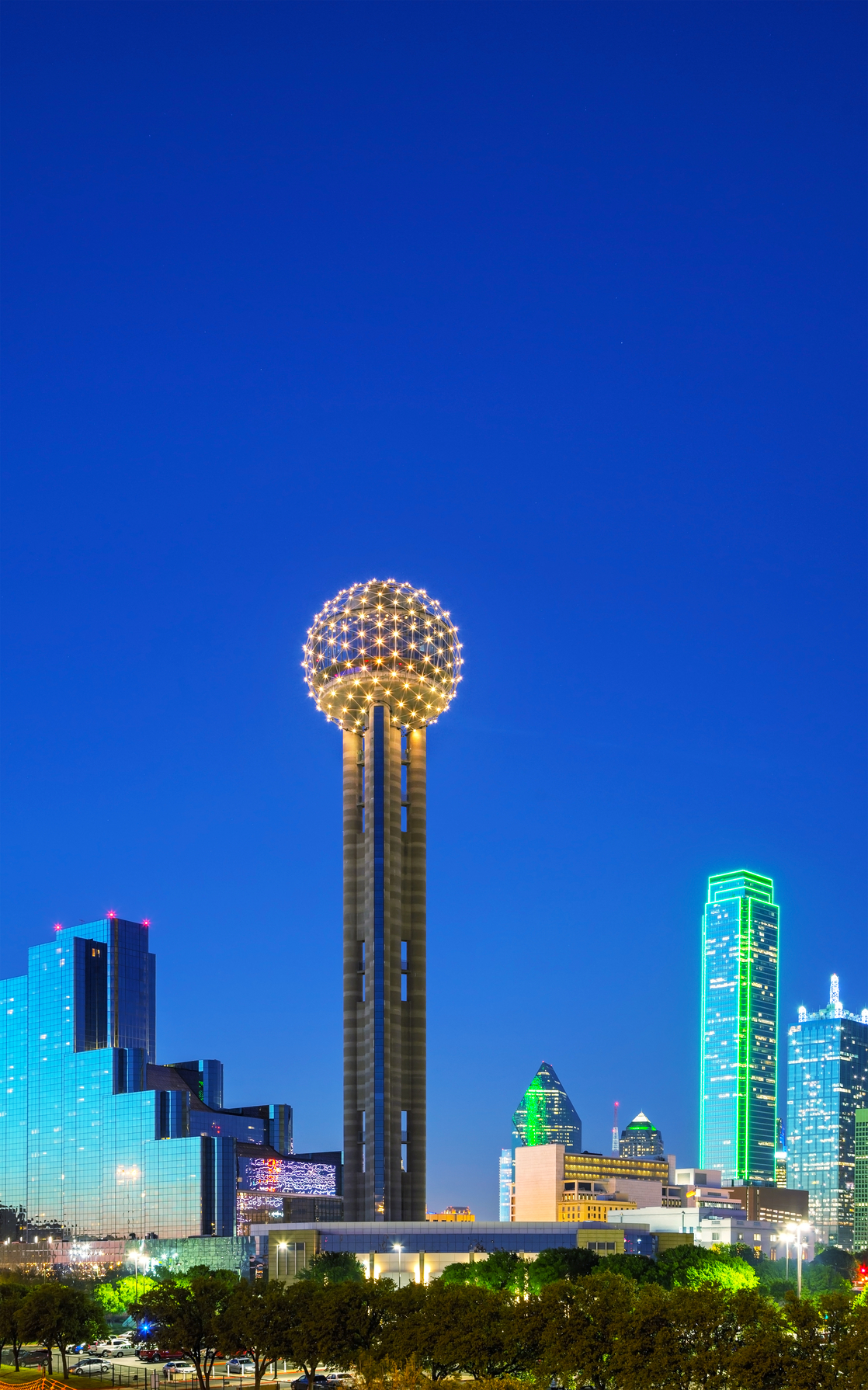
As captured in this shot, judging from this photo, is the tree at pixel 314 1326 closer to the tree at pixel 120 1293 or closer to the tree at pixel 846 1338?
the tree at pixel 846 1338

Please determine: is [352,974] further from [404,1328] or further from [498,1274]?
[404,1328]

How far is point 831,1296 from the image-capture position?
75.3 m

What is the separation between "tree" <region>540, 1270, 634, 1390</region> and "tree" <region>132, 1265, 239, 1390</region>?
85.5ft

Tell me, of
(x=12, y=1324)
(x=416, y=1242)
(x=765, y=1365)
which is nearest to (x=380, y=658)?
(x=416, y=1242)

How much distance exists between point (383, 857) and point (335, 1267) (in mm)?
49340

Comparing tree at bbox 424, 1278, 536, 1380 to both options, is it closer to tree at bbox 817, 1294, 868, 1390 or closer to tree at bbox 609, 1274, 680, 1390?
tree at bbox 609, 1274, 680, 1390

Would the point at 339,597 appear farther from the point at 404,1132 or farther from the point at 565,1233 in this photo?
the point at 565,1233

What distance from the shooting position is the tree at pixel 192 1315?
100 m

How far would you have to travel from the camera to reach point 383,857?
180 meters

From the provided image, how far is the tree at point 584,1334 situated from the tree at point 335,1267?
60.7 meters

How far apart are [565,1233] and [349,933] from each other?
42.8 m

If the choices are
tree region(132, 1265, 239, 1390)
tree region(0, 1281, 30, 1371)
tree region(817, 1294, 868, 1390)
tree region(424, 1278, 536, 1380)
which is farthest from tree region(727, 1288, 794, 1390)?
tree region(0, 1281, 30, 1371)

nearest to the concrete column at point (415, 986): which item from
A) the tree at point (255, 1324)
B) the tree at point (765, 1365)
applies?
the tree at point (255, 1324)

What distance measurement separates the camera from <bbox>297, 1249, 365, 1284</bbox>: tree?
14412 cm
